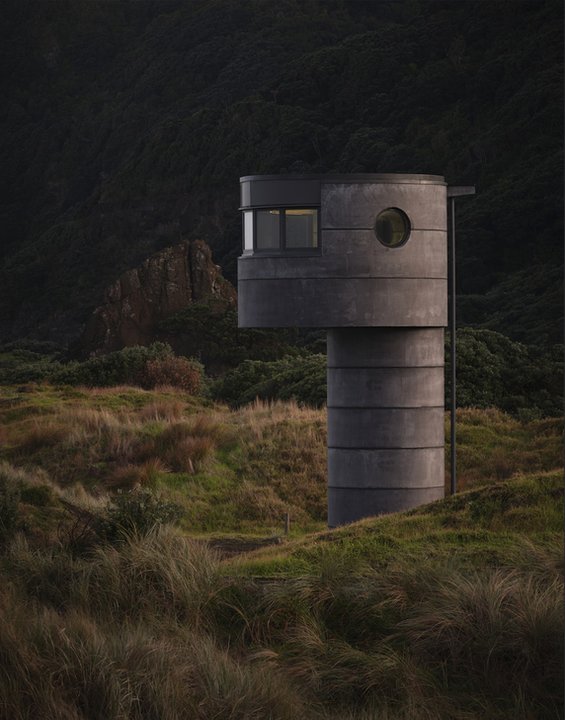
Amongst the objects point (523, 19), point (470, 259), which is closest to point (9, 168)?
point (523, 19)

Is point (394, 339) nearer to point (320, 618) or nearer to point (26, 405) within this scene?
point (320, 618)

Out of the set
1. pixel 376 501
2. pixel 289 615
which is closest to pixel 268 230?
pixel 376 501

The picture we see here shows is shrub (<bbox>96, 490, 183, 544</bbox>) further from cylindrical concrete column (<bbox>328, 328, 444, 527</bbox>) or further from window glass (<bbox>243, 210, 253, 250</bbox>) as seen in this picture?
window glass (<bbox>243, 210, 253, 250</bbox>)

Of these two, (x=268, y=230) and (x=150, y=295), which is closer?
(x=268, y=230)

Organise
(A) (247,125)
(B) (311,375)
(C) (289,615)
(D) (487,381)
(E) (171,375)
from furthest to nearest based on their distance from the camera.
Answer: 1. (A) (247,125)
2. (E) (171,375)
3. (B) (311,375)
4. (D) (487,381)
5. (C) (289,615)

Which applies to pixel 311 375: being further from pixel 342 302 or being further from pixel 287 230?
pixel 342 302

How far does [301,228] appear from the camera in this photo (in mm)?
20406

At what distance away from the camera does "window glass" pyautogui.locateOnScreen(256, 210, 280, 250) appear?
2042 centimetres

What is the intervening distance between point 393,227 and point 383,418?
8.93 ft

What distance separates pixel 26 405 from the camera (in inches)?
1243

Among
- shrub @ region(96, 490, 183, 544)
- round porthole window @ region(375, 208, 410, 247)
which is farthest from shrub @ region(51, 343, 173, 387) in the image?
shrub @ region(96, 490, 183, 544)

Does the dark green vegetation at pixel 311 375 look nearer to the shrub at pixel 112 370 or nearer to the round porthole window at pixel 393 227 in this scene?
the shrub at pixel 112 370

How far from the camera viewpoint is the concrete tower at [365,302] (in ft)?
65.9

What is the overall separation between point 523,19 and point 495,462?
57.7 m
